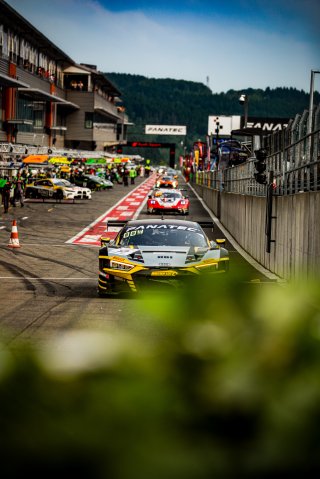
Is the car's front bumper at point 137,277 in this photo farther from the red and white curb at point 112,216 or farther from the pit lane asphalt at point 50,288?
the red and white curb at point 112,216

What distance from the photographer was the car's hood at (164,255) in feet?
50.2

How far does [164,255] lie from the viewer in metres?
15.5

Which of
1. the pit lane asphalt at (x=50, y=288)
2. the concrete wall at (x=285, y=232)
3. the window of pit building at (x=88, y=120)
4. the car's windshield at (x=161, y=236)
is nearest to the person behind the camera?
the pit lane asphalt at (x=50, y=288)

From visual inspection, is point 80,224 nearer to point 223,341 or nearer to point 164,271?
point 164,271

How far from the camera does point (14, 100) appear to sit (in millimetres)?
71938

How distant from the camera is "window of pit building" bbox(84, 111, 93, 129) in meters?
108

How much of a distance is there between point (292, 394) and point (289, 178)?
18.8m

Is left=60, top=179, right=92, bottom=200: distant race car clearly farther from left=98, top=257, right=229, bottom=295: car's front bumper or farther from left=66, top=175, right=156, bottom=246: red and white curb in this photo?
left=98, top=257, right=229, bottom=295: car's front bumper

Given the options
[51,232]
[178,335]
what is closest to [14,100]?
[51,232]

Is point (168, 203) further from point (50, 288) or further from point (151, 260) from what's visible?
point (151, 260)

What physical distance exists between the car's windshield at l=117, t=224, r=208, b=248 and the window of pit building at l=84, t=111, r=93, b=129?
9208 centimetres

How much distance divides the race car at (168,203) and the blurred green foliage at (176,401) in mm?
46370

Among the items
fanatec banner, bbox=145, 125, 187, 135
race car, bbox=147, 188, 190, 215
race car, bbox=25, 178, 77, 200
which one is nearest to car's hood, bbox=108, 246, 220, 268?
race car, bbox=147, 188, 190, 215

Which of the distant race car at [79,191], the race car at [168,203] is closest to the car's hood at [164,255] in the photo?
the race car at [168,203]
